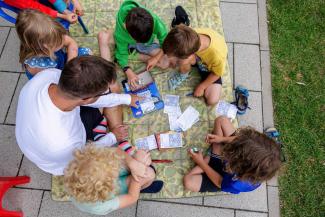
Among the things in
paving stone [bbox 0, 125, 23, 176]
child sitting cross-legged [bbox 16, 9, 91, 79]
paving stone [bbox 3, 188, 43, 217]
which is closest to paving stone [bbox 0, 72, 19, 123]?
paving stone [bbox 0, 125, 23, 176]

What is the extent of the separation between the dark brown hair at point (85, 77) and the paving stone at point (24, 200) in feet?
5.60

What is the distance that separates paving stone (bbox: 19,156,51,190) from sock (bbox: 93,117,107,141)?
75cm

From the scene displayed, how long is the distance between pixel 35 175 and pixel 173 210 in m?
1.70

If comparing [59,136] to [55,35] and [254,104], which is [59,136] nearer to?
[55,35]

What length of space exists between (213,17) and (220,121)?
1.71 metres

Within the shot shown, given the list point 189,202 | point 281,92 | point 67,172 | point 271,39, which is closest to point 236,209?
point 189,202

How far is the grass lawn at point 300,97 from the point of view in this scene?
3.72m

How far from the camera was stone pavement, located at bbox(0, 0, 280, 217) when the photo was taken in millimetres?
3600

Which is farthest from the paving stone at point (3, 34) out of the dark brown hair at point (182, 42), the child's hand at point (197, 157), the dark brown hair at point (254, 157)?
the dark brown hair at point (254, 157)

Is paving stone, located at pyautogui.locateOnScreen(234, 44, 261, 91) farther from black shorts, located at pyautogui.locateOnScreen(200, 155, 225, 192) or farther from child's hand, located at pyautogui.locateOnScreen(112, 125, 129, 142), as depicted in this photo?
child's hand, located at pyautogui.locateOnScreen(112, 125, 129, 142)

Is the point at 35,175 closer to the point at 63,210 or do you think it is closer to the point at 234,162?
the point at 63,210

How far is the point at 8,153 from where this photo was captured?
390cm

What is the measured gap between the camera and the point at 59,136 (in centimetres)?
282

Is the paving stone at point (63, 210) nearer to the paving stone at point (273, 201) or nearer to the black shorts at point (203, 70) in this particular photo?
the paving stone at point (273, 201)
